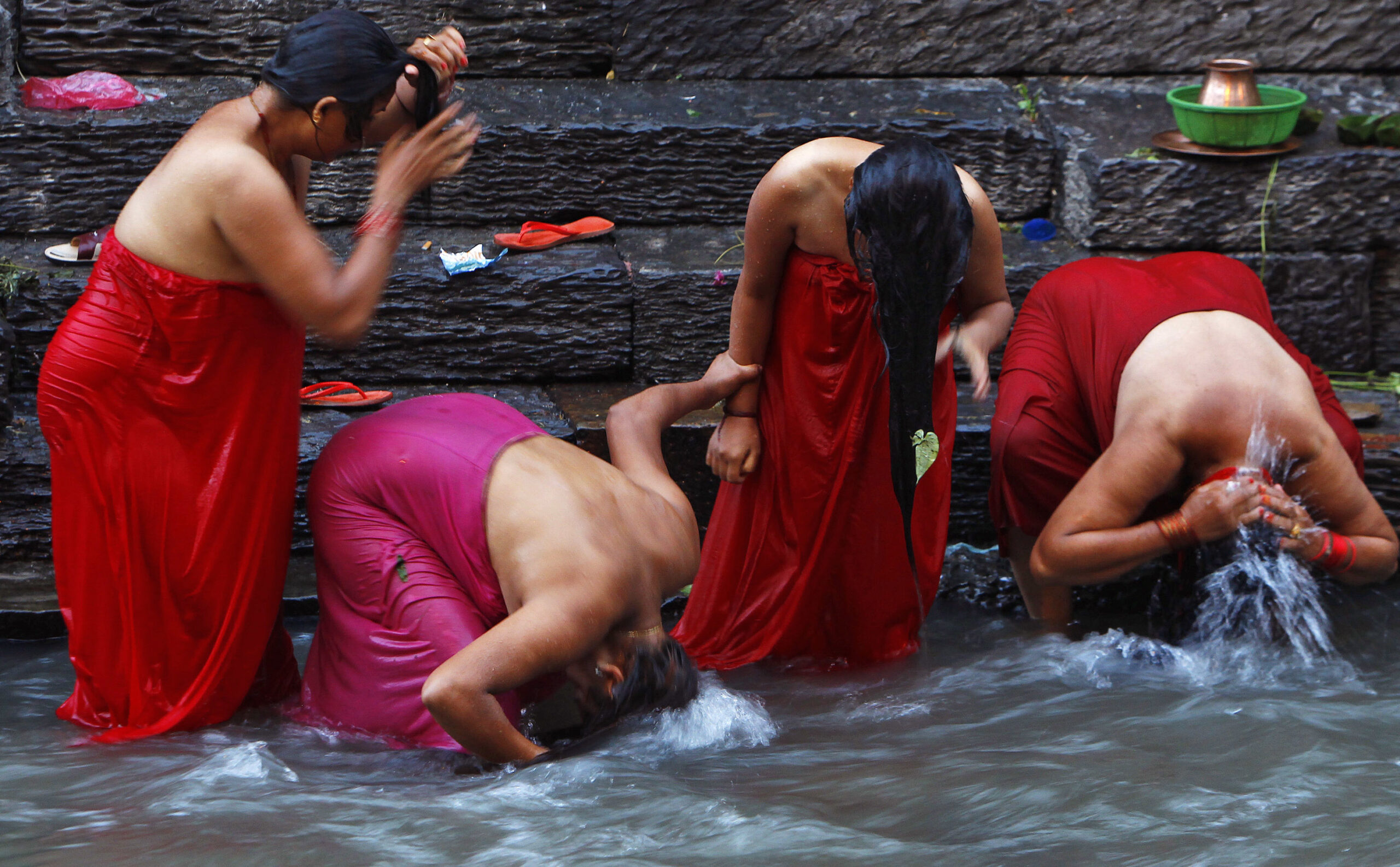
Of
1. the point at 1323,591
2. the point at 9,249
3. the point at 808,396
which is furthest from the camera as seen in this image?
the point at 9,249

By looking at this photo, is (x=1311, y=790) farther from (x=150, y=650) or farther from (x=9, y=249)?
(x=9, y=249)

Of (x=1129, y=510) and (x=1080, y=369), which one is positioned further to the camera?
(x=1080, y=369)

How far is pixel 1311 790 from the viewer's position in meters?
2.98

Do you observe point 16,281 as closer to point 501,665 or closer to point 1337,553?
point 501,665

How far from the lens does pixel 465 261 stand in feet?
15.6

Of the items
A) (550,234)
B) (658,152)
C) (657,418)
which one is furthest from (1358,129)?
(657,418)

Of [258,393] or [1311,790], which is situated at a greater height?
[258,393]

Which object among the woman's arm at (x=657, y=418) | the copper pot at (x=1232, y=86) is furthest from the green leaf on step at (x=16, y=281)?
the copper pot at (x=1232, y=86)

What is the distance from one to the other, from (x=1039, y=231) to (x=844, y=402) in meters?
2.01

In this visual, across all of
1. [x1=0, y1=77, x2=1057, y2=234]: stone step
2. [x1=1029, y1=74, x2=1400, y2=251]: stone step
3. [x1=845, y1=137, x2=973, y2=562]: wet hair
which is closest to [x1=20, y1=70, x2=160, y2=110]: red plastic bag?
[x1=0, y1=77, x2=1057, y2=234]: stone step

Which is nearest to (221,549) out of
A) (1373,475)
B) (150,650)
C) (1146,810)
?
(150,650)

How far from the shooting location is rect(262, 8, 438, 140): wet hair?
9.99 feet

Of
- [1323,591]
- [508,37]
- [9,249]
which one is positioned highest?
[508,37]

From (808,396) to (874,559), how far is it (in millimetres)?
478
